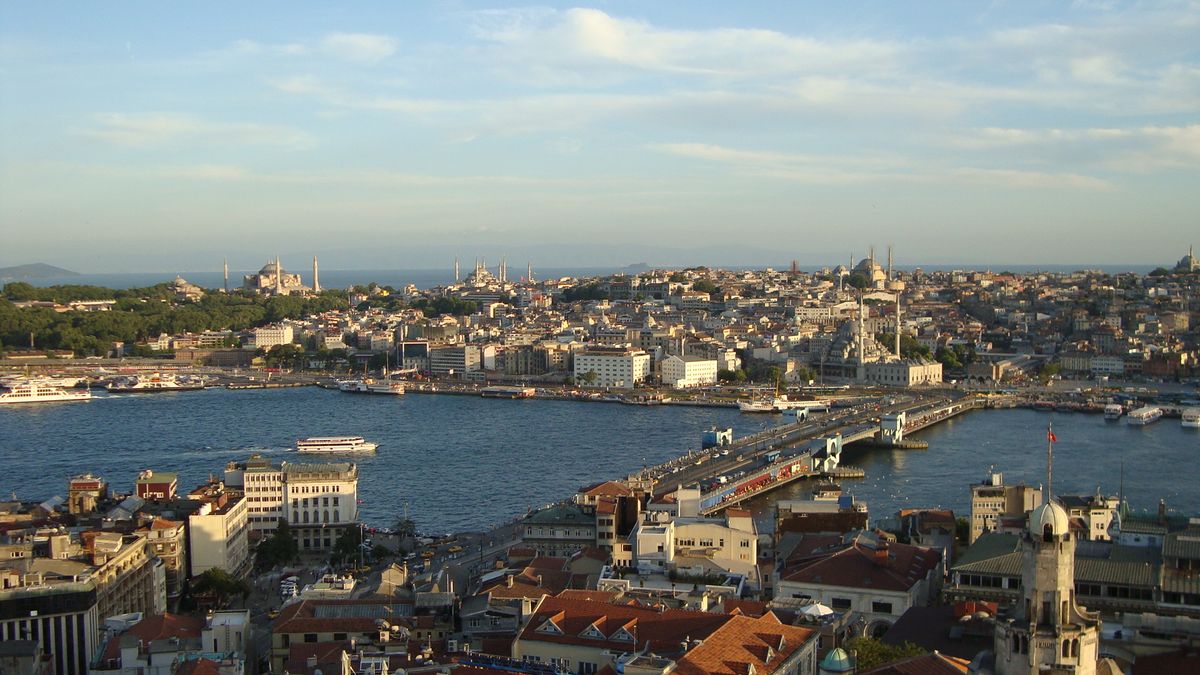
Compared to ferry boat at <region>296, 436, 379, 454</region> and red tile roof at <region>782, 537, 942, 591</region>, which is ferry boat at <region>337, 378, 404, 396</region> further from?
red tile roof at <region>782, 537, 942, 591</region>

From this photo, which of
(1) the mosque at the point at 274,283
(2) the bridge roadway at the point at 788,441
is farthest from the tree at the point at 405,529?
(1) the mosque at the point at 274,283

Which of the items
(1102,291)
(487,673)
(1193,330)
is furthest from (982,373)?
(487,673)

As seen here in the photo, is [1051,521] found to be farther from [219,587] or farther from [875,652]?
[219,587]

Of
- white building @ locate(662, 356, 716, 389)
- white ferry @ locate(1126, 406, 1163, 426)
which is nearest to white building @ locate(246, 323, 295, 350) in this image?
white building @ locate(662, 356, 716, 389)

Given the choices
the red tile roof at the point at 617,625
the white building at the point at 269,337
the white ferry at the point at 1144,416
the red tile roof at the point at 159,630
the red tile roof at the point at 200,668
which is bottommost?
the white ferry at the point at 1144,416

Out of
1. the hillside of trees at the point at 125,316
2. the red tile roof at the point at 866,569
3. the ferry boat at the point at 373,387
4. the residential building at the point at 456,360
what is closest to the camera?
the red tile roof at the point at 866,569

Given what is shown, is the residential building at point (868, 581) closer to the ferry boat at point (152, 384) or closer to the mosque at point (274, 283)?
the ferry boat at point (152, 384)
